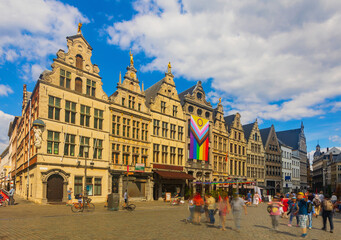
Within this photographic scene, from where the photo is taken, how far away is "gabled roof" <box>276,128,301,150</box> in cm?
8500

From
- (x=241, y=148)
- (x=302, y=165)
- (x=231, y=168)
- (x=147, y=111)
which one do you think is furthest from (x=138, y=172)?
(x=302, y=165)

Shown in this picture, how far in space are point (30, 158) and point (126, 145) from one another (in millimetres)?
10399

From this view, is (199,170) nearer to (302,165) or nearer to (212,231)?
(212,231)

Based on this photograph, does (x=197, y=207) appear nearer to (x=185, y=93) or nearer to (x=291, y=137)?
(x=185, y=93)

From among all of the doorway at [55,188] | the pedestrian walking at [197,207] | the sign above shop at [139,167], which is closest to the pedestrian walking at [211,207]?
the pedestrian walking at [197,207]

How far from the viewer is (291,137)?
3450 inches

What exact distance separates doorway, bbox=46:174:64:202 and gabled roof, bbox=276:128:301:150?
70.4 metres

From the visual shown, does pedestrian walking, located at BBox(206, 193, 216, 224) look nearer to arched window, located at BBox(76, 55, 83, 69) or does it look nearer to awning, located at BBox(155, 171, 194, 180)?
awning, located at BBox(155, 171, 194, 180)

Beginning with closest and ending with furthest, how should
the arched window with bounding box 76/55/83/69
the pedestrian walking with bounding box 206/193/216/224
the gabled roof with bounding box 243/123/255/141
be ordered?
the pedestrian walking with bounding box 206/193/216/224, the arched window with bounding box 76/55/83/69, the gabled roof with bounding box 243/123/255/141

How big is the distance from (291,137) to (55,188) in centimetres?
7469

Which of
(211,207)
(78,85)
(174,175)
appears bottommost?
(211,207)

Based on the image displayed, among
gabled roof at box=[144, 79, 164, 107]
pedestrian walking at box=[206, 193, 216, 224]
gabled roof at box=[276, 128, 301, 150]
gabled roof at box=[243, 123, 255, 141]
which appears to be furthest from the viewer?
gabled roof at box=[276, 128, 301, 150]

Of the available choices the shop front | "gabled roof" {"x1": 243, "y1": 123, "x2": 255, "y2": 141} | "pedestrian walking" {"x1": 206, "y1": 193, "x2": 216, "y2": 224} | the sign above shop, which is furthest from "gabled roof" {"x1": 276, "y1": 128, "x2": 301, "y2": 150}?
"pedestrian walking" {"x1": 206, "y1": 193, "x2": 216, "y2": 224}

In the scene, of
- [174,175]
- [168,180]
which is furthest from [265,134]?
[174,175]
